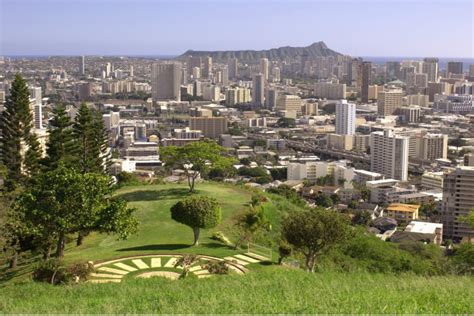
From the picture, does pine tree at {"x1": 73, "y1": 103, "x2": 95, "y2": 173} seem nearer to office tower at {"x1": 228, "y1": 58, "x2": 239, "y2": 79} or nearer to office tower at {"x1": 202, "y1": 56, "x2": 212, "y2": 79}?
office tower at {"x1": 202, "y1": 56, "x2": 212, "y2": 79}

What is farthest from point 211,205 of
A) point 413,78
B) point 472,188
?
point 413,78

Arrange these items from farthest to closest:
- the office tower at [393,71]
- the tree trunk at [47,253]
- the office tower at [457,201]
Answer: the office tower at [393,71] < the office tower at [457,201] < the tree trunk at [47,253]

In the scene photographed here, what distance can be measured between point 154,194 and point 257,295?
8711mm

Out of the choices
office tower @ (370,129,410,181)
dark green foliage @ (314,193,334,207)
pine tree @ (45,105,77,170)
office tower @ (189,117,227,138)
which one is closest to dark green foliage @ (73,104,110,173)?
pine tree @ (45,105,77,170)

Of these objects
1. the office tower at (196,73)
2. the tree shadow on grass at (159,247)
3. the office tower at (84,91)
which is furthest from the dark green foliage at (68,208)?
the office tower at (196,73)

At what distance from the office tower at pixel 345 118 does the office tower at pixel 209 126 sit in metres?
10.9

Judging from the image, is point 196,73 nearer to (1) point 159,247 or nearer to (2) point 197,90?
(2) point 197,90

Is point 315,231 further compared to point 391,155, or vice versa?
point 391,155

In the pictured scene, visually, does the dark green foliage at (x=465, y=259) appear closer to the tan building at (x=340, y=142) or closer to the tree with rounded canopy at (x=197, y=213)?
the tree with rounded canopy at (x=197, y=213)

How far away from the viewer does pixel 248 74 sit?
128 metres

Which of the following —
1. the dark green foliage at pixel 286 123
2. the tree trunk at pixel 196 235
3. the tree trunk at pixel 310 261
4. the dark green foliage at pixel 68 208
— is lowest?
the dark green foliage at pixel 286 123

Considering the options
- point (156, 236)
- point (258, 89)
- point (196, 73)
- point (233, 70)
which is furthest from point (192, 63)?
point (156, 236)

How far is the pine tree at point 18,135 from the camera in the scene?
1406 centimetres

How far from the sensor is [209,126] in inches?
2272
